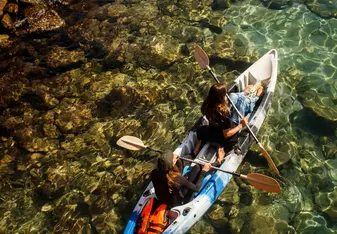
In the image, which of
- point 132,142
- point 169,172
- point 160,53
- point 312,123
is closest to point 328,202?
point 312,123

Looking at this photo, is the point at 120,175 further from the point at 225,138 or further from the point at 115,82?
the point at 115,82

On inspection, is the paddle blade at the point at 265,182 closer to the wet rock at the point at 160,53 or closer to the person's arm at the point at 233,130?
the person's arm at the point at 233,130

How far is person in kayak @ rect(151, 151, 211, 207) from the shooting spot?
599 cm

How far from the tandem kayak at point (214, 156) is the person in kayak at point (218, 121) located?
0.21 metres

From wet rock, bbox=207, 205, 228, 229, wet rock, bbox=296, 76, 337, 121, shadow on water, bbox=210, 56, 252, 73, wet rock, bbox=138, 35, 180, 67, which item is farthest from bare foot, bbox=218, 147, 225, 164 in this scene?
wet rock, bbox=138, 35, 180, 67

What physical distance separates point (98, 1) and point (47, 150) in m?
6.72

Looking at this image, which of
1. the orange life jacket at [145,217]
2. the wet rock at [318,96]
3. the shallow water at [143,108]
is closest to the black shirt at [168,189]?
the orange life jacket at [145,217]

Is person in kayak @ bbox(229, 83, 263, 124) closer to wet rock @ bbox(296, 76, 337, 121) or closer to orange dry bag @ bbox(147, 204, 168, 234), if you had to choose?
wet rock @ bbox(296, 76, 337, 121)

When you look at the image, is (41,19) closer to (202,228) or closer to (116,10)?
(116,10)

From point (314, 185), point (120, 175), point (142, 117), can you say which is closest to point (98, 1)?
point (142, 117)

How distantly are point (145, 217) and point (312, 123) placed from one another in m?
4.61

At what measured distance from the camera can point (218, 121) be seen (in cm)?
718

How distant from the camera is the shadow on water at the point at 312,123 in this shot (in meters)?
8.59

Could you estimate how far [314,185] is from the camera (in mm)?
7684
